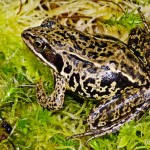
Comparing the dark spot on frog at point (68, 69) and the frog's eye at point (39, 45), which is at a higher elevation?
the frog's eye at point (39, 45)

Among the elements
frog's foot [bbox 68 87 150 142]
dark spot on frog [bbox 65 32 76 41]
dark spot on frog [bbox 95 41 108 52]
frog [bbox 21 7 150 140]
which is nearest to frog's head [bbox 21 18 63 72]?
frog [bbox 21 7 150 140]

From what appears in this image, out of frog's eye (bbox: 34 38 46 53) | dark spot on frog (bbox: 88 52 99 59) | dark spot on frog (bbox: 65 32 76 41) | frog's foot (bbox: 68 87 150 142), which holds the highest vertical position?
frog's eye (bbox: 34 38 46 53)

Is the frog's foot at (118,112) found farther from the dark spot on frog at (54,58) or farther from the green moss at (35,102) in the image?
the dark spot on frog at (54,58)

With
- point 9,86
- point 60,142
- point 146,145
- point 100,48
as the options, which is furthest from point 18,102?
point 146,145

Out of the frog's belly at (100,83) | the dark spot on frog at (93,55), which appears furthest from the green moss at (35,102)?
the dark spot on frog at (93,55)

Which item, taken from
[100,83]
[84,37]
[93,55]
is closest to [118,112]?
[100,83]

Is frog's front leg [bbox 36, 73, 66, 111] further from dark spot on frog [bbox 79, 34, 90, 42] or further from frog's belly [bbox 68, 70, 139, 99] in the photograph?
dark spot on frog [bbox 79, 34, 90, 42]

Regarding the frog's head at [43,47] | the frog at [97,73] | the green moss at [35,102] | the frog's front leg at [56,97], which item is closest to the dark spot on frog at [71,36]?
the frog at [97,73]

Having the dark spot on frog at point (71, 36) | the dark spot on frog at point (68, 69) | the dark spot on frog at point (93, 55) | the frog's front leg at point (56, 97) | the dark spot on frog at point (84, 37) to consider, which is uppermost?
the dark spot on frog at point (71, 36)

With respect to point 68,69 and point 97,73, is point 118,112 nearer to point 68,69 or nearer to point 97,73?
point 97,73

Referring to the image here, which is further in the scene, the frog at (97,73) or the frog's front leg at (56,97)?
the frog's front leg at (56,97)
